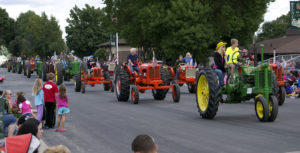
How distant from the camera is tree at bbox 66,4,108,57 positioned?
315 feet

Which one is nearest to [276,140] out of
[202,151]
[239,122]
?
[202,151]

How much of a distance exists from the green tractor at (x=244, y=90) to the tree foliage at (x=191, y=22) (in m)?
26.2

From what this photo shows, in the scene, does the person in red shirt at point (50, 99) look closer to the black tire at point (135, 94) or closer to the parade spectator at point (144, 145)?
the black tire at point (135, 94)

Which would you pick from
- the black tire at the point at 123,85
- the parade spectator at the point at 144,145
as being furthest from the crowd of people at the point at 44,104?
the parade spectator at the point at 144,145

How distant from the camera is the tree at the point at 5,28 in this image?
128 m

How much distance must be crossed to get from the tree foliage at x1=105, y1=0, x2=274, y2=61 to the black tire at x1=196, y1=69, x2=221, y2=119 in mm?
25826

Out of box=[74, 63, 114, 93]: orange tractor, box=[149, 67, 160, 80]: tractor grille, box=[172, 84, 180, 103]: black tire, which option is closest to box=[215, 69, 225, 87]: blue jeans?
box=[172, 84, 180, 103]: black tire

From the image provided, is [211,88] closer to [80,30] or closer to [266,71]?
[266,71]

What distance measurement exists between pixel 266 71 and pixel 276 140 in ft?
10.5

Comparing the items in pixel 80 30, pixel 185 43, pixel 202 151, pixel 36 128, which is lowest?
pixel 202 151

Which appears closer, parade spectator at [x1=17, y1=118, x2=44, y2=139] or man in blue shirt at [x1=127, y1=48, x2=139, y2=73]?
parade spectator at [x1=17, y1=118, x2=44, y2=139]

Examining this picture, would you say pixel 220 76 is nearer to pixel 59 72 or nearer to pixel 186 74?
pixel 186 74

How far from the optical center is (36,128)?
6863 millimetres

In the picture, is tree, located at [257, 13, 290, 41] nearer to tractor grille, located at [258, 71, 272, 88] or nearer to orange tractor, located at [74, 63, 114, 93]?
orange tractor, located at [74, 63, 114, 93]
